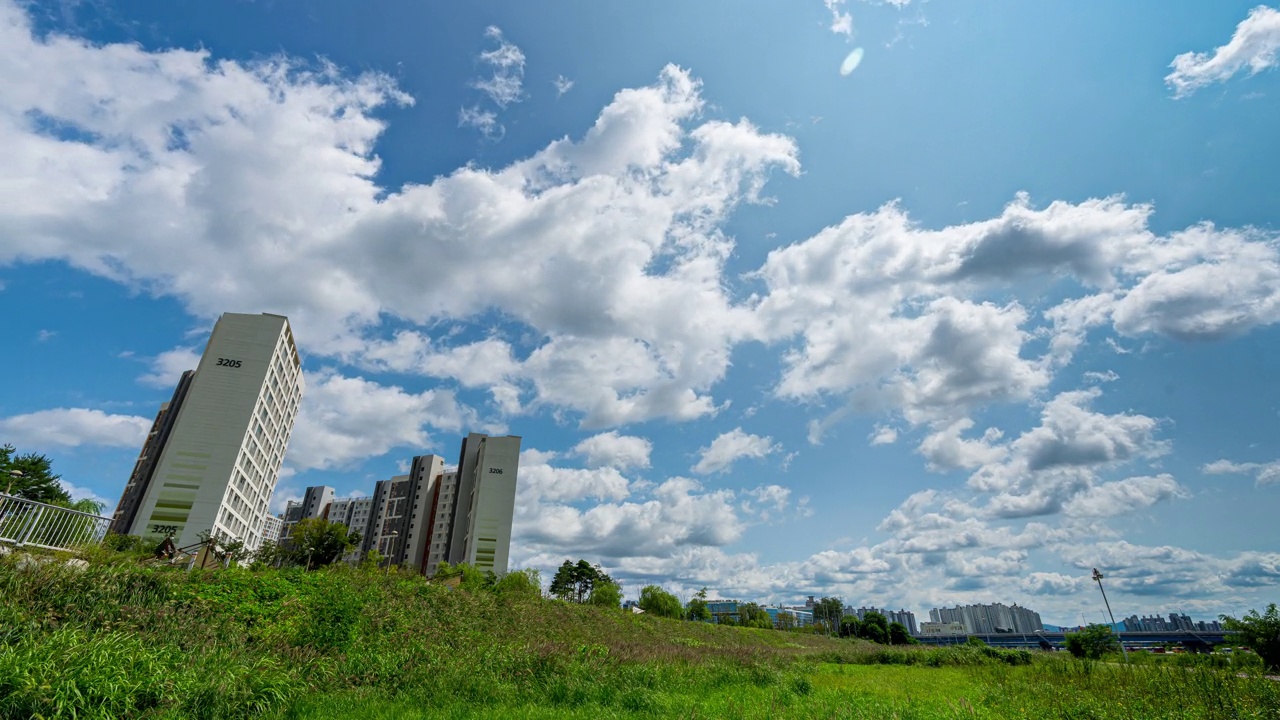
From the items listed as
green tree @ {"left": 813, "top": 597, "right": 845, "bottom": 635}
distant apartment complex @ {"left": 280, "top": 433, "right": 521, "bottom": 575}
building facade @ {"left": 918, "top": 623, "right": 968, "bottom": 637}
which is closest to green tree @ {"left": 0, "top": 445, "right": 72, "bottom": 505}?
distant apartment complex @ {"left": 280, "top": 433, "right": 521, "bottom": 575}

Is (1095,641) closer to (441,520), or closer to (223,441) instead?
(223,441)

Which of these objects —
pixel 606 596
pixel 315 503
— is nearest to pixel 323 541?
pixel 606 596

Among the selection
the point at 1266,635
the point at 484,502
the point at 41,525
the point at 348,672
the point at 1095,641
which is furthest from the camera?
the point at 484,502

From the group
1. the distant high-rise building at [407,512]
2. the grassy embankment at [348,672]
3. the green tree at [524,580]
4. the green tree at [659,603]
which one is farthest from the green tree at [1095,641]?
the distant high-rise building at [407,512]

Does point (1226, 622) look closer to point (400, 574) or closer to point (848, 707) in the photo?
point (848, 707)

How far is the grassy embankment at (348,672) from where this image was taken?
779 cm

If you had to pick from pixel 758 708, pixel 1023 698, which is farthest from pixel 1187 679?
pixel 758 708

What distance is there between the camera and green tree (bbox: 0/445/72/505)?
42969mm

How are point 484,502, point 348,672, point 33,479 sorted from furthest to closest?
point 484,502
point 33,479
point 348,672

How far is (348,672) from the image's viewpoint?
1136cm

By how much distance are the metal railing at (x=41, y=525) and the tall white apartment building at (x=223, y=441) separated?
5646 cm

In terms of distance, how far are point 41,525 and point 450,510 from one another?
103 metres

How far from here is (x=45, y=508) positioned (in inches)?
562

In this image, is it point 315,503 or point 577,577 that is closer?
point 577,577
